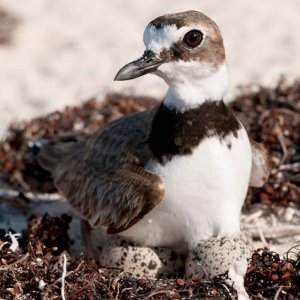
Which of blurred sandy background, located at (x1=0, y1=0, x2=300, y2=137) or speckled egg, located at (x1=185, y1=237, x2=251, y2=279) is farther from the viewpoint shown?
blurred sandy background, located at (x1=0, y1=0, x2=300, y2=137)

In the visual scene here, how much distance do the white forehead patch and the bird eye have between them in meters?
0.03

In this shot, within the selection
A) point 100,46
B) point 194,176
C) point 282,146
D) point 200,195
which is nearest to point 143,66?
point 194,176

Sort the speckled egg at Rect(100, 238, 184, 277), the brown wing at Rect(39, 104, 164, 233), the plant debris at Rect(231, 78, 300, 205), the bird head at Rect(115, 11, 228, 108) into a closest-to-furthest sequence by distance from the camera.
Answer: the bird head at Rect(115, 11, 228, 108), the brown wing at Rect(39, 104, 164, 233), the speckled egg at Rect(100, 238, 184, 277), the plant debris at Rect(231, 78, 300, 205)

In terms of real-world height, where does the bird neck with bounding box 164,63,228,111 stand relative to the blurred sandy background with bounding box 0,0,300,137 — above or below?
below

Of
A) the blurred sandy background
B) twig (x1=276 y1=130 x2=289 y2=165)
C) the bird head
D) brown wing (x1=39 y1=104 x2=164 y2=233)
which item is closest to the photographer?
the bird head

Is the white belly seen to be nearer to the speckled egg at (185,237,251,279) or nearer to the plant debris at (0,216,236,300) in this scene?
the speckled egg at (185,237,251,279)

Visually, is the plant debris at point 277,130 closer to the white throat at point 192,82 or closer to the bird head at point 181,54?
the white throat at point 192,82

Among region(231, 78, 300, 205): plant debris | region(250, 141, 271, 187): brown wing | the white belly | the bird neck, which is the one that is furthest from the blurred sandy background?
the bird neck

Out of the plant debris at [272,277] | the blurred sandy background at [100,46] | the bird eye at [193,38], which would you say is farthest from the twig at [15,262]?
the blurred sandy background at [100,46]

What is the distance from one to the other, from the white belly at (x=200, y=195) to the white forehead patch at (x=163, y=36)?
570mm

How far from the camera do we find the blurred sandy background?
7645mm

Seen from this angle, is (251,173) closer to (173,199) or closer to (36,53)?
(173,199)

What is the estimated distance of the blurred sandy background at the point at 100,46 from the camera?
7.64 meters

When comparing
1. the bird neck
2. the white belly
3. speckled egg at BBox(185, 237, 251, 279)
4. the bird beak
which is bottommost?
speckled egg at BBox(185, 237, 251, 279)
